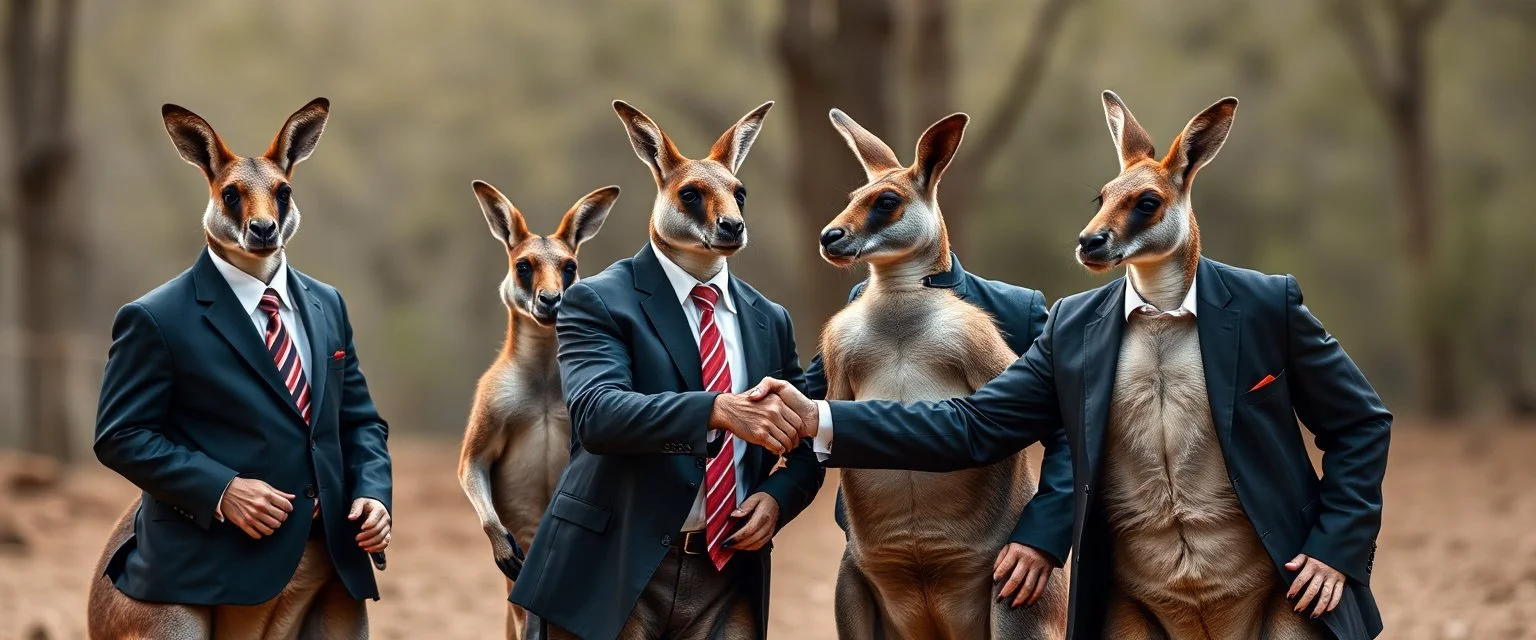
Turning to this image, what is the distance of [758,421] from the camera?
16.6 feet

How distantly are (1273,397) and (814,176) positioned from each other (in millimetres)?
A: 9471

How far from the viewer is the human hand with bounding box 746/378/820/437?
5121mm

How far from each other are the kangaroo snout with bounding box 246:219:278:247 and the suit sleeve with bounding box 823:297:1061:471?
2.08 m

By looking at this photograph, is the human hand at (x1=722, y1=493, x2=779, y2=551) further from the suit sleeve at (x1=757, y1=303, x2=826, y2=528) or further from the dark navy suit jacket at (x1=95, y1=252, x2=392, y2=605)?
the dark navy suit jacket at (x1=95, y1=252, x2=392, y2=605)

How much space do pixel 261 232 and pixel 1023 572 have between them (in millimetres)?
2892

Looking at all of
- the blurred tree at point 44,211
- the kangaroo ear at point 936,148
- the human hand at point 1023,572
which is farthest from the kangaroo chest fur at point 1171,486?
the blurred tree at point 44,211

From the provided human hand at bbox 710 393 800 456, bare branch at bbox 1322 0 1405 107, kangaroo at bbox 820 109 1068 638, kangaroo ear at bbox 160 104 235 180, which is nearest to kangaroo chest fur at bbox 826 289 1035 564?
kangaroo at bbox 820 109 1068 638

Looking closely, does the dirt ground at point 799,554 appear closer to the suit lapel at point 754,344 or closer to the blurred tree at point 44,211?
the blurred tree at point 44,211

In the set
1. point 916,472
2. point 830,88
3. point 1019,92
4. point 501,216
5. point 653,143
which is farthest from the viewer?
point 1019,92

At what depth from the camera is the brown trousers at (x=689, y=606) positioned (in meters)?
5.41

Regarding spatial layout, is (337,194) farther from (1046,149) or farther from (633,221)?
(1046,149)

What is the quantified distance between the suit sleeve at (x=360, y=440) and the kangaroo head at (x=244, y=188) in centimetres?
49

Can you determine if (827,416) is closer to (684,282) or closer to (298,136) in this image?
(684,282)

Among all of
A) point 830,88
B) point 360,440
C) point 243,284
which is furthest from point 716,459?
point 830,88
